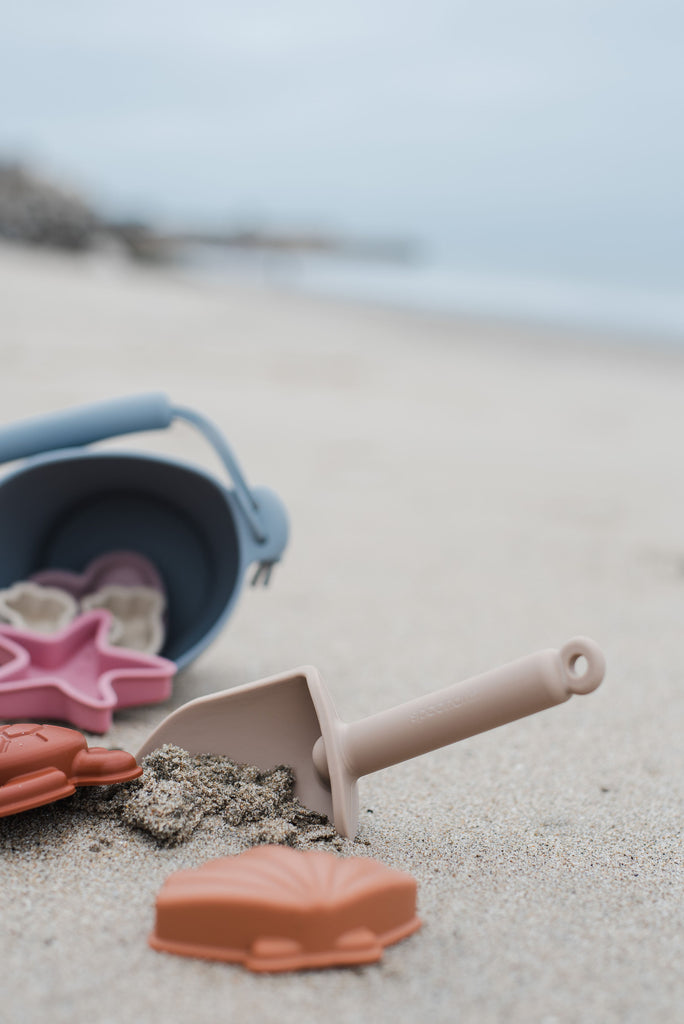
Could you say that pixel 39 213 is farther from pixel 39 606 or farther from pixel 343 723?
pixel 343 723

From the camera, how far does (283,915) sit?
903mm

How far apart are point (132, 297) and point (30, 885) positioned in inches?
226

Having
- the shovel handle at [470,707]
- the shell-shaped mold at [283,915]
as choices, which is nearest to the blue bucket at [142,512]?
the shovel handle at [470,707]

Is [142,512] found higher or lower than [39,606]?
higher

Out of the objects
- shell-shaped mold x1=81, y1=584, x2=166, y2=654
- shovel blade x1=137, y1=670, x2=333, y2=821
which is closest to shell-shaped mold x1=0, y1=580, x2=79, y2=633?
shell-shaped mold x1=81, y1=584, x2=166, y2=654

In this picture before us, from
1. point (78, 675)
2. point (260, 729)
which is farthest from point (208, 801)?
point (78, 675)

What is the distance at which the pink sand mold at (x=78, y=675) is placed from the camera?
1.44 metres

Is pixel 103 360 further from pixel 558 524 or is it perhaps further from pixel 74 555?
pixel 74 555

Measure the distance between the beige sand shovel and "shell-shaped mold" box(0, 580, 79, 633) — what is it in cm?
50

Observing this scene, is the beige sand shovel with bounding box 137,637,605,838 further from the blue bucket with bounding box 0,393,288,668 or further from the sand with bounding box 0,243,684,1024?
the blue bucket with bounding box 0,393,288,668

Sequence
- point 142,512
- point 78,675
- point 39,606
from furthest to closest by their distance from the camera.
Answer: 1. point 142,512
2. point 39,606
3. point 78,675

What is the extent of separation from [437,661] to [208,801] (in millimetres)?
831

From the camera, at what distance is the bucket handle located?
1.58m

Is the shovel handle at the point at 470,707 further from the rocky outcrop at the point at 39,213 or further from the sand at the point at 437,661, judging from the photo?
the rocky outcrop at the point at 39,213
